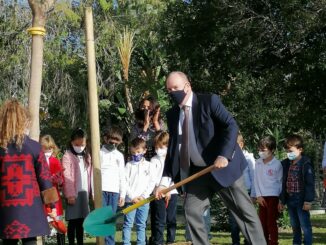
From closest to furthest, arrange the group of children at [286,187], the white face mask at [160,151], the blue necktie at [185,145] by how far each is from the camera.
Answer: the blue necktie at [185,145], the group of children at [286,187], the white face mask at [160,151]

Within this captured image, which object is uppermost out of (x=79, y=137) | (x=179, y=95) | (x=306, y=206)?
(x=179, y=95)

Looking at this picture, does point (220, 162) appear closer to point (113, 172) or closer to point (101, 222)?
point (101, 222)

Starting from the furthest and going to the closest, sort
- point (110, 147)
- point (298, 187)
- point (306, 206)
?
1. point (110, 147)
2. point (298, 187)
3. point (306, 206)

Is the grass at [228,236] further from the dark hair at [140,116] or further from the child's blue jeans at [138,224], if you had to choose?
the dark hair at [140,116]

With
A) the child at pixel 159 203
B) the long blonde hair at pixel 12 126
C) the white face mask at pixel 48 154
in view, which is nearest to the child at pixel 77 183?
the white face mask at pixel 48 154

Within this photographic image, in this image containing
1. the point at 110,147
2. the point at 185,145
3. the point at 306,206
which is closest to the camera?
the point at 185,145

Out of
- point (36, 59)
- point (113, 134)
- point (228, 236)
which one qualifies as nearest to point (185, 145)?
point (36, 59)

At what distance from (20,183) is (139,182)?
3687 millimetres

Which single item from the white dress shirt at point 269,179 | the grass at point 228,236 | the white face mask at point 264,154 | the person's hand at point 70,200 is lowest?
the grass at point 228,236

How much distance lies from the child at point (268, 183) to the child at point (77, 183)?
2.35 metres

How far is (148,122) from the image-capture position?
10086mm

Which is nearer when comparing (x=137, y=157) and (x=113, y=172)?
(x=113, y=172)

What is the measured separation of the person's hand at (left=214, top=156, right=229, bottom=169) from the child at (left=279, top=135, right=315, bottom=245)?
3.08 m

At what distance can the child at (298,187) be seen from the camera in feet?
29.3
